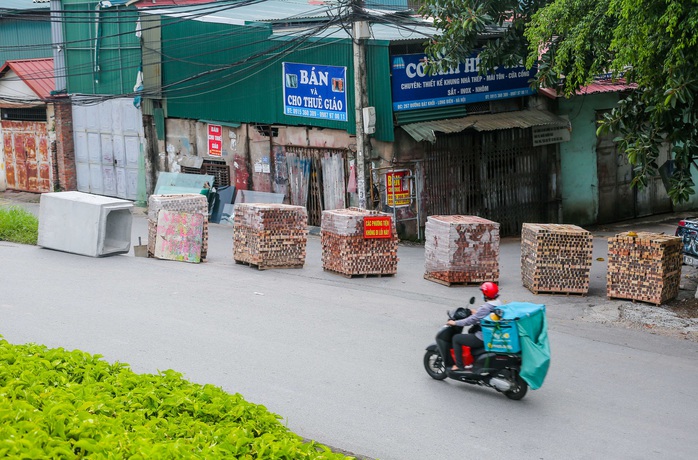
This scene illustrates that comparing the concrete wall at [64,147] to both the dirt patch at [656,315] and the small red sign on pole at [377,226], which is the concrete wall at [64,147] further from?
the dirt patch at [656,315]

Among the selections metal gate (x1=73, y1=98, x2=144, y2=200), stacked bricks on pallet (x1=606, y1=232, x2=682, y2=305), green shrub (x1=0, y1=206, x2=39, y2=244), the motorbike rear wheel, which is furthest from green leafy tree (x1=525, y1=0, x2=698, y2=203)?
metal gate (x1=73, y1=98, x2=144, y2=200)

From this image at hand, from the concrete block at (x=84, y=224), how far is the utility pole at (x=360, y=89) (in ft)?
16.6

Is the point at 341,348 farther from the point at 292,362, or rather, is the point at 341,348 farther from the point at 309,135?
the point at 309,135

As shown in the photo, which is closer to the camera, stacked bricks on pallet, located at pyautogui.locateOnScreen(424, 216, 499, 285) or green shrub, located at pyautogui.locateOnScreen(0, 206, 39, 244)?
stacked bricks on pallet, located at pyautogui.locateOnScreen(424, 216, 499, 285)

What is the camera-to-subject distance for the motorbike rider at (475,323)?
9945mm

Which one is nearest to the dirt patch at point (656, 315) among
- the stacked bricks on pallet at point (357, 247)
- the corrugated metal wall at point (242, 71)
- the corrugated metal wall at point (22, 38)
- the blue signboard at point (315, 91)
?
the stacked bricks on pallet at point (357, 247)

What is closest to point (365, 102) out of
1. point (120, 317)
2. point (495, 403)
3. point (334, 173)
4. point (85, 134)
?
point (334, 173)

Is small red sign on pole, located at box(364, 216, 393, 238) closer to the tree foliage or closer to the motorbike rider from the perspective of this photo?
the tree foliage

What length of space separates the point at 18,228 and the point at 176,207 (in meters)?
5.08

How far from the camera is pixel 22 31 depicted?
35.2 meters

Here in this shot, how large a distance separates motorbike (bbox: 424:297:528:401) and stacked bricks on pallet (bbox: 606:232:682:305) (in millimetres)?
5356

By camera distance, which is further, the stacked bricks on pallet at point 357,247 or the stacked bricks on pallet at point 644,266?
the stacked bricks on pallet at point 357,247

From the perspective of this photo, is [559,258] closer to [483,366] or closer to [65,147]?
[483,366]

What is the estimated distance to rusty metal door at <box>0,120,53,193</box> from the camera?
2995 centimetres
